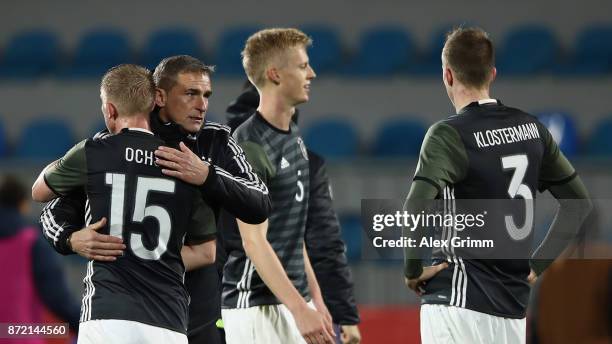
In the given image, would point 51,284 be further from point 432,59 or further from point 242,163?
point 432,59

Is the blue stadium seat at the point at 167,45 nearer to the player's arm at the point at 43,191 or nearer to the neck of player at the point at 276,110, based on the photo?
the neck of player at the point at 276,110

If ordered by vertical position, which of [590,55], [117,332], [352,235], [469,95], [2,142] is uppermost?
[590,55]

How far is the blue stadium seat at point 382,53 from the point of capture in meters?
14.0

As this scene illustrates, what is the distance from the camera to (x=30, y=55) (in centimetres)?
1451

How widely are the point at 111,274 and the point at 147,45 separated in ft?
35.9

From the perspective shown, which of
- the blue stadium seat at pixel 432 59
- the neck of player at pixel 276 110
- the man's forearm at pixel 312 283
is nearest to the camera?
the neck of player at pixel 276 110

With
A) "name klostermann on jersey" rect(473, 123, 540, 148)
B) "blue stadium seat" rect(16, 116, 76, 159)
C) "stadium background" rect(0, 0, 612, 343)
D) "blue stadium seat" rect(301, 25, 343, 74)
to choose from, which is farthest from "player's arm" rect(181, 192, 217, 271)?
"blue stadium seat" rect(301, 25, 343, 74)

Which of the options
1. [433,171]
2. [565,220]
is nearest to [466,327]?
[433,171]

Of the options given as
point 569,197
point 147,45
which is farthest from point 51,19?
point 569,197

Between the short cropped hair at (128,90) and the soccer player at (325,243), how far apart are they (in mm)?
1446

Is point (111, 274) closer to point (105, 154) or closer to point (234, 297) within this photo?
point (105, 154)

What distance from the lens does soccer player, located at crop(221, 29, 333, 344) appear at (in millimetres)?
4910

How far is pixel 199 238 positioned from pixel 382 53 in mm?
10091

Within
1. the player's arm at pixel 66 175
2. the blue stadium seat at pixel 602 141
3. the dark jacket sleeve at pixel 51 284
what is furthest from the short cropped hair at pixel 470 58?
the blue stadium seat at pixel 602 141
